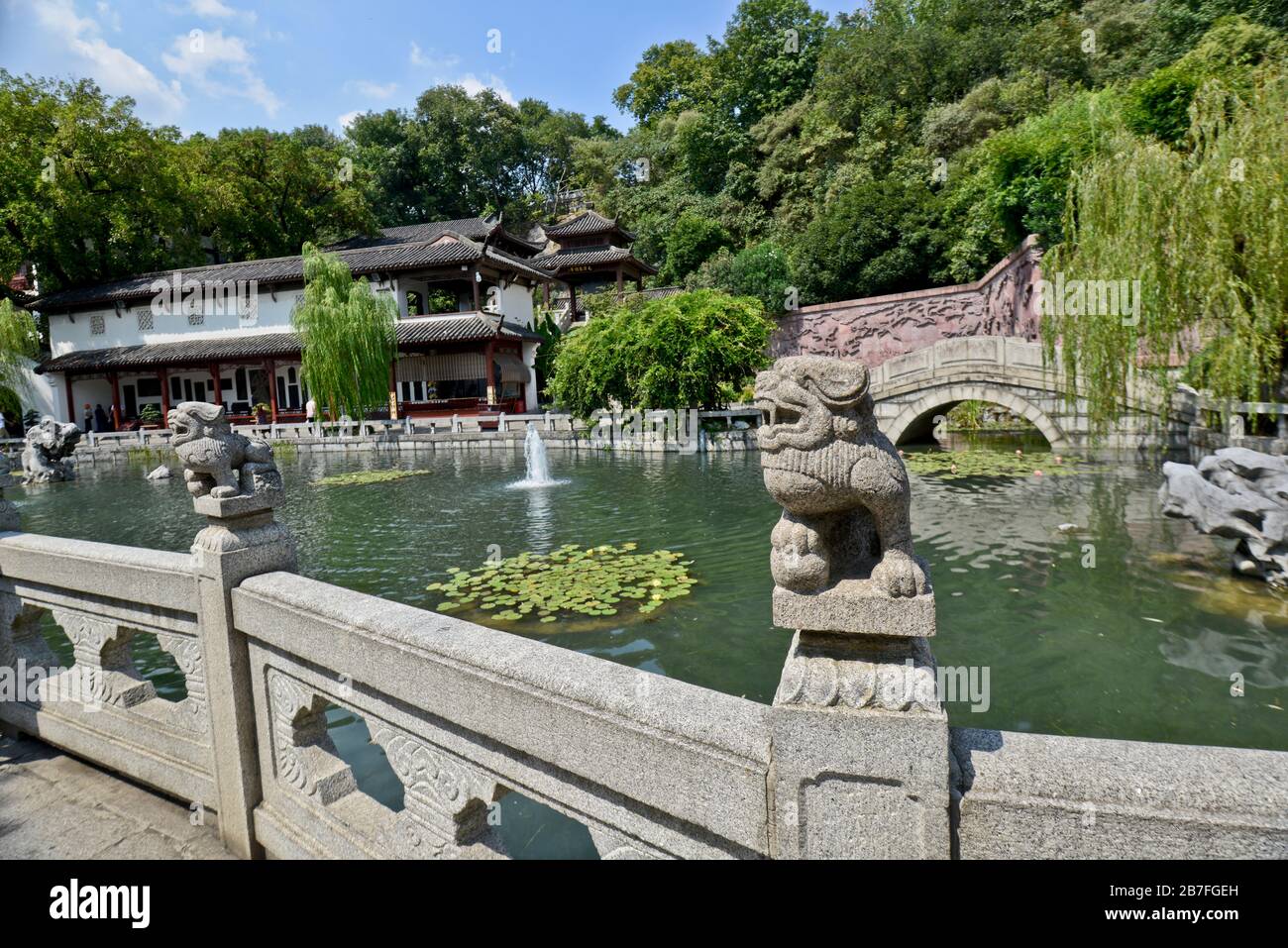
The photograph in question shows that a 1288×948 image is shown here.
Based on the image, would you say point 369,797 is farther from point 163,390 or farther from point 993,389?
point 163,390

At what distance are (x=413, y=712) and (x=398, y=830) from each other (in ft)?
1.49

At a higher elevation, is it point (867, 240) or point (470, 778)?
point (867, 240)

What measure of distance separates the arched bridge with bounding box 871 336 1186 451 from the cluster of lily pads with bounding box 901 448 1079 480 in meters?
0.85

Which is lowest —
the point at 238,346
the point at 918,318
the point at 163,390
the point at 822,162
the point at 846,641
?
the point at 846,641

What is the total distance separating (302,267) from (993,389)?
25001 millimetres

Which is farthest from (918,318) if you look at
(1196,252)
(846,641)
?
(846,641)

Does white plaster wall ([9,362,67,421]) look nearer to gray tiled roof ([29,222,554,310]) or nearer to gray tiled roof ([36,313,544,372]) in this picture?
gray tiled roof ([36,313,544,372])

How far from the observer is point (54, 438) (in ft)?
61.2

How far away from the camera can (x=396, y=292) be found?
28.0 m

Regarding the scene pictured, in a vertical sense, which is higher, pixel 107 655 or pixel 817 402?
pixel 817 402

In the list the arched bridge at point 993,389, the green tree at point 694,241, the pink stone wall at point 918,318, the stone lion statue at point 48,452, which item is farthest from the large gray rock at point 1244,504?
the green tree at point 694,241

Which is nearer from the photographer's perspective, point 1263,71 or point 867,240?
point 1263,71
